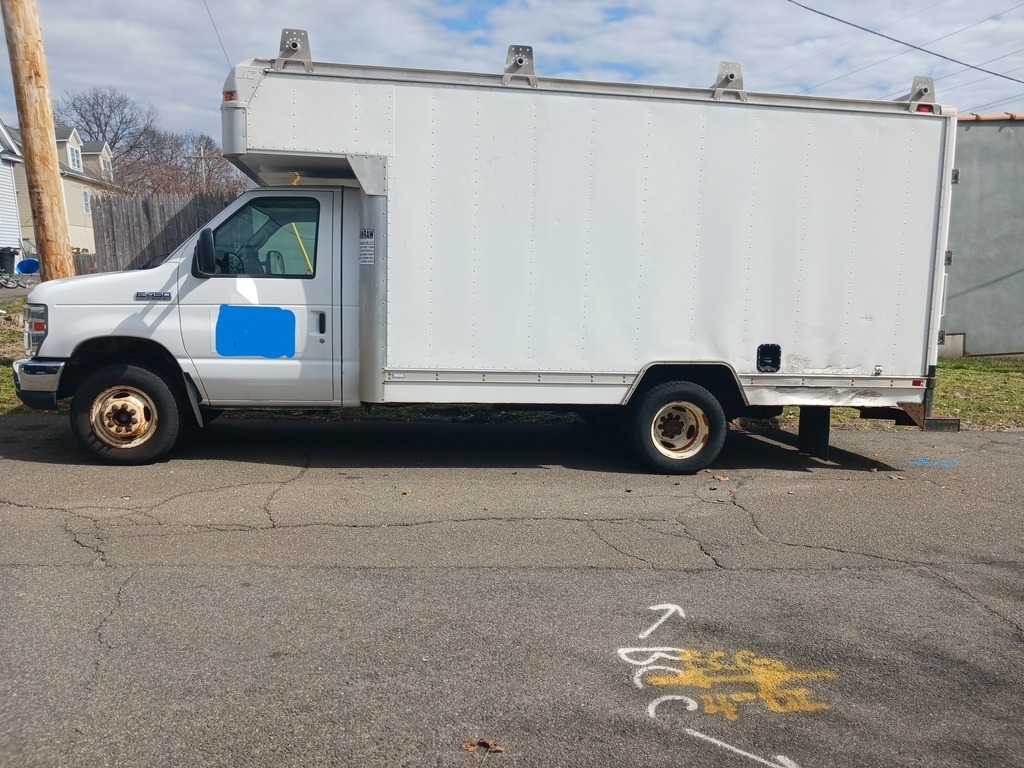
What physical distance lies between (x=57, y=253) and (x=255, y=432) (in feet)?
10.9

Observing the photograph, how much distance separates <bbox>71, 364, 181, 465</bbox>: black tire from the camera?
7102 millimetres

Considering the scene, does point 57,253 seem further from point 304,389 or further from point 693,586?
point 693,586

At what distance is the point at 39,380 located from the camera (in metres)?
7.01

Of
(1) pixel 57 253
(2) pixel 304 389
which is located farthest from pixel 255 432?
(1) pixel 57 253

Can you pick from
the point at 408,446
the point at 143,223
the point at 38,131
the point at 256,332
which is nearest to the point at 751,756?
the point at 256,332

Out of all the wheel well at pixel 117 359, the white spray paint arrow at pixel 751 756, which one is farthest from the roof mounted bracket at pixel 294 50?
the white spray paint arrow at pixel 751 756

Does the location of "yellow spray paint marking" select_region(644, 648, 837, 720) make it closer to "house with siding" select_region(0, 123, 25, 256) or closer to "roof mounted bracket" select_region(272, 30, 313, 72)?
"roof mounted bracket" select_region(272, 30, 313, 72)

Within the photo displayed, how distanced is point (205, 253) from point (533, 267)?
8.78 feet

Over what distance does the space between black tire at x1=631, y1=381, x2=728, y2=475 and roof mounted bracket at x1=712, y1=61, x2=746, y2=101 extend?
241 centimetres

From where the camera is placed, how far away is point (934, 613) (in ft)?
15.4

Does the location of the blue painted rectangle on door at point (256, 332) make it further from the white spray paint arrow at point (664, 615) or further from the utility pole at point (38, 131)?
the white spray paint arrow at point (664, 615)

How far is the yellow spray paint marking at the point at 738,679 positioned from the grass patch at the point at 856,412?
14.5 ft

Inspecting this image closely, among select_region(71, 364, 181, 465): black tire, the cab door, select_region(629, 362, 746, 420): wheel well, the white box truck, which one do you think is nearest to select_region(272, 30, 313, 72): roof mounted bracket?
the white box truck

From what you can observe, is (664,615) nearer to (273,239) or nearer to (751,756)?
(751,756)
